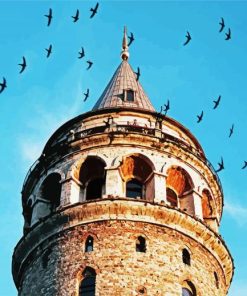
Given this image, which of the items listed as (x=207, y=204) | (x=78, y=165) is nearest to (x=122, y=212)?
(x=78, y=165)

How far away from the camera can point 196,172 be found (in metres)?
32.2

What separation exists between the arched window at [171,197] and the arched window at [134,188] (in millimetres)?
1165

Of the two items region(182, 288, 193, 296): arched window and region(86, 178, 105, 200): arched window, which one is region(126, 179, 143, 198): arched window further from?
region(182, 288, 193, 296): arched window

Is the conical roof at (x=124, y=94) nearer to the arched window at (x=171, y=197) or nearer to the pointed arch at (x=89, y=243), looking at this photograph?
the arched window at (x=171, y=197)

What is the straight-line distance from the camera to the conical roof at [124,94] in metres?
35.1

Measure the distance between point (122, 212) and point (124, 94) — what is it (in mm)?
8614

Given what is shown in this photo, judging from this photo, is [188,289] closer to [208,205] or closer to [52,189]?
[208,205]

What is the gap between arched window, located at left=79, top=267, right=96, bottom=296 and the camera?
26250mm

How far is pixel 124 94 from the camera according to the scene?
118 feet

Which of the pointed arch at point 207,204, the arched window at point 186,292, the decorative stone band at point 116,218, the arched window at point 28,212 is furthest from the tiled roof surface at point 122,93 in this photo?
the arched window at point 186,292

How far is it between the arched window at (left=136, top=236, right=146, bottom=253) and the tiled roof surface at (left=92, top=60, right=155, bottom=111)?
764 cm

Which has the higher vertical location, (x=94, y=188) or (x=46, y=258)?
(x=94, y=188)

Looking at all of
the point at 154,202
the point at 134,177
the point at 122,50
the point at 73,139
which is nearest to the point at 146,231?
the point at 154,202

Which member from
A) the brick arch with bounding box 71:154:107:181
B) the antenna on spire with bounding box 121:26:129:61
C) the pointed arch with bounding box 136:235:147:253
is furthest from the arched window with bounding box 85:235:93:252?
the antenna on spire with bounding box 121:26:129:61
